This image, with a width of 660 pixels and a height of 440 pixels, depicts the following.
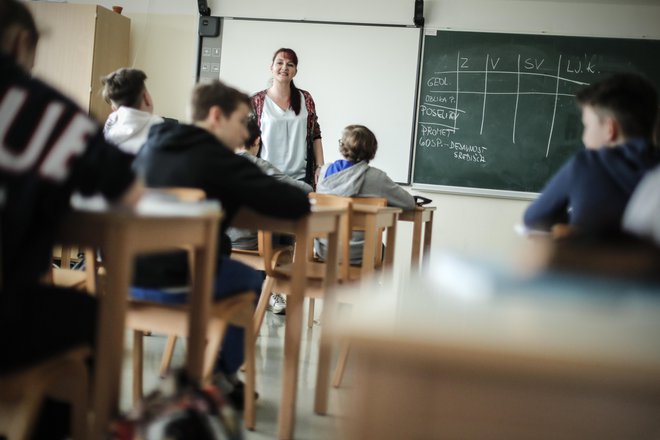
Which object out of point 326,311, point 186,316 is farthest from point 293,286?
point 186,316

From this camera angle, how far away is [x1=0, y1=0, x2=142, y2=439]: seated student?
1.15 metres

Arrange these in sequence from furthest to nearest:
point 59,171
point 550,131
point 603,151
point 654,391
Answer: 1. point 550,131
2. point 603,151
3. point 59,171
4. point 654,391

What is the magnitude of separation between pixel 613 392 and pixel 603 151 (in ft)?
4.87

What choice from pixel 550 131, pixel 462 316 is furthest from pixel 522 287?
pixel 550 131

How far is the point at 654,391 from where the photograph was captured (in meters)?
0.52

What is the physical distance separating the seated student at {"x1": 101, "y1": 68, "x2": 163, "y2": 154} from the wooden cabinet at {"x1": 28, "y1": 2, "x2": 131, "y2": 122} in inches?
92.3

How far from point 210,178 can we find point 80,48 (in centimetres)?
380

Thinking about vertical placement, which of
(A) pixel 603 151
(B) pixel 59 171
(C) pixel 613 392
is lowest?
(C) pixel 613 392

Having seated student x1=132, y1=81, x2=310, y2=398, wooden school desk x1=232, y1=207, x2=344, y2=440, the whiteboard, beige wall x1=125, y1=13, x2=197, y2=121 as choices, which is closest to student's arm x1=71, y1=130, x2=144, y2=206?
seated student x1=132, y1=81, x2=310, y2=398

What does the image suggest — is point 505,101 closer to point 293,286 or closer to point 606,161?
point 606,161

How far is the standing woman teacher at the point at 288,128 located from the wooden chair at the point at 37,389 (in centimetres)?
301

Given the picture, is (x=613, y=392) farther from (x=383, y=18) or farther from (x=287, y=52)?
(x=383, y=18)

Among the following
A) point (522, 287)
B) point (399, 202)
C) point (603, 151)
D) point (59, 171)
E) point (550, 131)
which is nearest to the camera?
point (522, 287)

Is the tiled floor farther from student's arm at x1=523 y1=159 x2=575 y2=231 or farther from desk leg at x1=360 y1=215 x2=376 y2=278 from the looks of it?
student's arm at x1=523 y1=159 x2=575 y2=231
